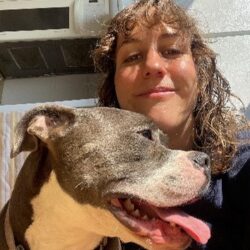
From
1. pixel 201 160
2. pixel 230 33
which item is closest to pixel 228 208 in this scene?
pixel 201 160

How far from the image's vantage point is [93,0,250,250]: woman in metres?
1.53

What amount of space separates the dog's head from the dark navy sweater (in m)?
0.22

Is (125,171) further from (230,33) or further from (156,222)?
(230,33)

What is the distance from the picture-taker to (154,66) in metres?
1.62

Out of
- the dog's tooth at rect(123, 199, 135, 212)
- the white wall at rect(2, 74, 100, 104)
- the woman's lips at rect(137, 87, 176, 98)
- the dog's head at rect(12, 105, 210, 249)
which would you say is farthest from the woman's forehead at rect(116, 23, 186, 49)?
the white wall at rect(2, 74, 100, 104)

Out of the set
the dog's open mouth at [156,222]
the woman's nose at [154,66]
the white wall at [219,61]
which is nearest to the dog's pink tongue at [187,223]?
the dog's open mouth at [156,222]

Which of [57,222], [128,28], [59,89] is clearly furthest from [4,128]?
[57,222]

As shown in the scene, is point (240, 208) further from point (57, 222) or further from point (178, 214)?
point (57, 222)

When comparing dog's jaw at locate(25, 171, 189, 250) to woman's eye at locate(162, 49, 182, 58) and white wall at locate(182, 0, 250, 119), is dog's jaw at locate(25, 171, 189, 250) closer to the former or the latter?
woman's eye at locate(162, 49, 182, 58)

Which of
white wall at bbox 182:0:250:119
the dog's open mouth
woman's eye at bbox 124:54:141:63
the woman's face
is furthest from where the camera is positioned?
white wall at bbox 182:0:250:119

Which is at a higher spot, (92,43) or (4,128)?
(92,43)

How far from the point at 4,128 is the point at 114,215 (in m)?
1.26

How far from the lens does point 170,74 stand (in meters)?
1.64

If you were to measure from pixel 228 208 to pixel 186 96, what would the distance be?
0.37m
